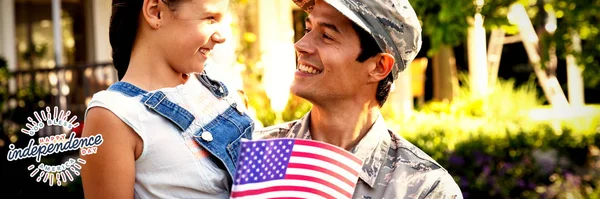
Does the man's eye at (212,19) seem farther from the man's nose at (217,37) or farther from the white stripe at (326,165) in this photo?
the white stripe at (326,165)

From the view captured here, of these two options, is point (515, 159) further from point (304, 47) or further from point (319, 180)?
point (319, 180)

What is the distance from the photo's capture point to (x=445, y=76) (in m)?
16.6

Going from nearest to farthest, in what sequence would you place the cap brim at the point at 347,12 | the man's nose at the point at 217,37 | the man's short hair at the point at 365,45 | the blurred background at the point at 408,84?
the man's nose at the point at 217,37 < the cap brim at the point at 347,12 < the man's short hair at the point at 365,45 < the blurred background at the point at 408,84

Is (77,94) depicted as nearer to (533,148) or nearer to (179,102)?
(533,148)

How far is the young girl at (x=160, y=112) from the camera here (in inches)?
74.7

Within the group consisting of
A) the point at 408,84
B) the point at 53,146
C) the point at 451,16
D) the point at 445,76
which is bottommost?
the point at 445,76

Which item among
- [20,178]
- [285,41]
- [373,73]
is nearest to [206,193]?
[373,73]

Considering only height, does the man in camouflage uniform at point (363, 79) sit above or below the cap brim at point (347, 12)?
below

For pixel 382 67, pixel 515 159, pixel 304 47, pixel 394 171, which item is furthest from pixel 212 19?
pixel 515 159

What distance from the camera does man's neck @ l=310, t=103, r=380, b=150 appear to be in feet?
8.25

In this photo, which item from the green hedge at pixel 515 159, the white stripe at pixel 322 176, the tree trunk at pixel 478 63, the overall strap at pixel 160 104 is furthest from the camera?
the tree trunk at pixel 478 63

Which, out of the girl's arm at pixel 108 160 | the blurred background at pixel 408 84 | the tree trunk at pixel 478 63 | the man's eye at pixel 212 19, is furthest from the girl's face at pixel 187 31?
the tree trunk at pixel 478 63

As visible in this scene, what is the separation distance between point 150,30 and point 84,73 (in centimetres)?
761

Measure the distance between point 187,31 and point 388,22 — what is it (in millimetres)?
606
